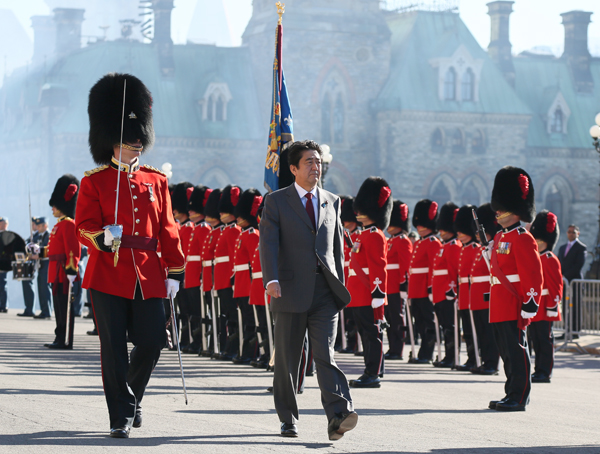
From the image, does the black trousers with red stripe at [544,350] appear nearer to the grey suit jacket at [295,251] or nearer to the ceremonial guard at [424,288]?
the ceremonial guard at [424,288]

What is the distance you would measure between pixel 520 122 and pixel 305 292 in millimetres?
38462

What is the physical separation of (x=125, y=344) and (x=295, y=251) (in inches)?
47.5

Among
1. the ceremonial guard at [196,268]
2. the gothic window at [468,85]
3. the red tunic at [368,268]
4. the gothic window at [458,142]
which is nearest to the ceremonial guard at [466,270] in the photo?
the red tunic at [368,268]

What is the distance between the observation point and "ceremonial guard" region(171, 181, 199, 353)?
13409 millimetres

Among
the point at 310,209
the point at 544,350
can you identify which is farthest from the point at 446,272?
the point at 310,209

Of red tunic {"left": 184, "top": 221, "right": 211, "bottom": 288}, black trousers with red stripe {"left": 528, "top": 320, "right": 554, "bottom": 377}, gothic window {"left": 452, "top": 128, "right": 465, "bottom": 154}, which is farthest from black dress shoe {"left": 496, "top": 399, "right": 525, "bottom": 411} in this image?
gothic window {"left": 452, "top": 128, "right": 465, "bottom": 154}

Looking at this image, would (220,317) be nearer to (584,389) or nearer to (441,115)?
(584,389)

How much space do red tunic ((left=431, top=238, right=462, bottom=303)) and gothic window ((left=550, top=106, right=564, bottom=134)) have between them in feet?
112

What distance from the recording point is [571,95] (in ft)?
154

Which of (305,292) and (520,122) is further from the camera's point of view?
(520,122)

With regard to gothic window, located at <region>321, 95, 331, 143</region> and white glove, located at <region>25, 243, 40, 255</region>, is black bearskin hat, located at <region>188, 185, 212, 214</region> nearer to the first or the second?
white glove, located at <region>25, 243, 40, 255</region>

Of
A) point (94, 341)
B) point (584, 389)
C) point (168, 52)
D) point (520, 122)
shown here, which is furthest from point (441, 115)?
point (584, 389)

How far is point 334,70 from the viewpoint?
42.0 m

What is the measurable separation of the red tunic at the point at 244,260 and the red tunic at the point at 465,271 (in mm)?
2435
